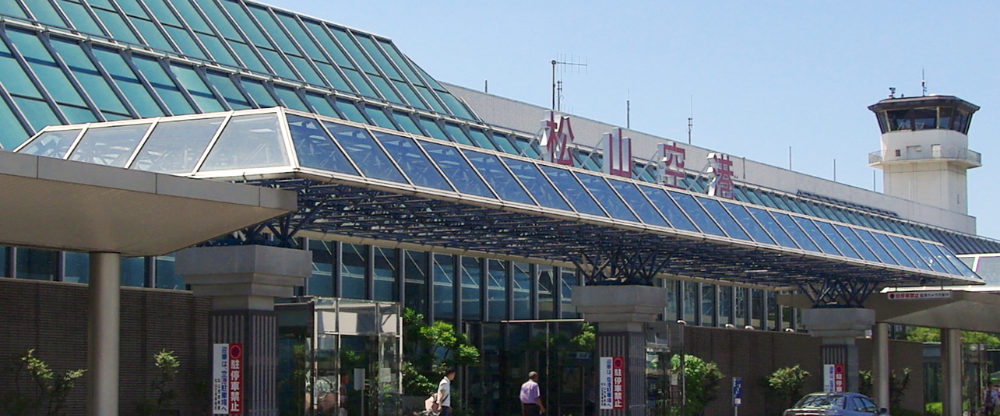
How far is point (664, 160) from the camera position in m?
44.3

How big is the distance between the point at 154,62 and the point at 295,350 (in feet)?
30.0

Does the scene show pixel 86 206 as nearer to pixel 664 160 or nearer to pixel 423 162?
pixel 423 162

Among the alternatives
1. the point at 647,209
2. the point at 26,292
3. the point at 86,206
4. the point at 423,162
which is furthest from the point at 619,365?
the point at 86,206

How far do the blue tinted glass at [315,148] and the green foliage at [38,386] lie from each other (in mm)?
7812

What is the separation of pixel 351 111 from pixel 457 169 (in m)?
13.7

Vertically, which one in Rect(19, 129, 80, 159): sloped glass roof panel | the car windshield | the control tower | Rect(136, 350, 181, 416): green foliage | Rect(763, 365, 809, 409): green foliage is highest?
the control tower

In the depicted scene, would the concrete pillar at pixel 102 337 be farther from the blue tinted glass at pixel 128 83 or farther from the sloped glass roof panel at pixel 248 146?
the blue tinted glass at pixel 128 83

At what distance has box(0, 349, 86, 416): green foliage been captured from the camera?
25297 mm

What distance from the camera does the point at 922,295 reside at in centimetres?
4175

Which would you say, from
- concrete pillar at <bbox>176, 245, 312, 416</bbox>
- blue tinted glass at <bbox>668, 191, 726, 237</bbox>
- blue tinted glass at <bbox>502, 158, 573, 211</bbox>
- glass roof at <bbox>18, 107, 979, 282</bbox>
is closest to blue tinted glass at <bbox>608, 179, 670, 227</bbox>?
glass roof at <bbox>18, 107, 979, 282</bbox>

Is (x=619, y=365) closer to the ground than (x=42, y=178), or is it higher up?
closer to the ground

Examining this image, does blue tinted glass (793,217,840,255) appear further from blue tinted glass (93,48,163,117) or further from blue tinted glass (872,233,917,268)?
blue tinted glass (93,48,163,117)

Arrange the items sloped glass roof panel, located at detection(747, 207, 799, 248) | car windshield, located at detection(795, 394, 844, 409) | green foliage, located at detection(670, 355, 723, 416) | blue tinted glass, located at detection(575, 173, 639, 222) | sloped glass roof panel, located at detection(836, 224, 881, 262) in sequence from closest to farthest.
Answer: blue tinted glass, located at detection(575, 173, 639, 222) < car windshield, located at detection(795, 394, 844, 409) < sloped glass roof panel, located at detection(747, 207, 799, 248) < sloped glass roof panel, located at detection(836, 224, 881, 262) < green foliage, located at detection(670, 355, 723, 416)

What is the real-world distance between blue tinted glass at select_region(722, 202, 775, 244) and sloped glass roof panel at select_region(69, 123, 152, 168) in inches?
606
